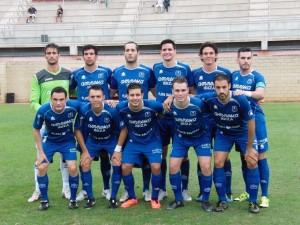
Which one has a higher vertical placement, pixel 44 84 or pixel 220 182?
pixel 44 84

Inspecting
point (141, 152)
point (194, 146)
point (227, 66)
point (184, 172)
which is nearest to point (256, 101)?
point (194, 146)

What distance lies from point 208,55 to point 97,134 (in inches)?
73.1

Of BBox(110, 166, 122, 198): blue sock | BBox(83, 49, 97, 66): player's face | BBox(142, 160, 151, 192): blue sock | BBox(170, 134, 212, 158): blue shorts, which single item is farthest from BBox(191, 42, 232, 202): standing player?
BBox(83, 49, 97, 66): player's face

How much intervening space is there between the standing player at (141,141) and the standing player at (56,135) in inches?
26.1

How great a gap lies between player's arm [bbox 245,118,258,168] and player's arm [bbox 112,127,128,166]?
5.39 ft

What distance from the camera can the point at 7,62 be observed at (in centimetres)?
2359

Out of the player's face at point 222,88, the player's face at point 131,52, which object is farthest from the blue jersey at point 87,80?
the player's face at point 222,88

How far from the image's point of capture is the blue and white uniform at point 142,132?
226 inches

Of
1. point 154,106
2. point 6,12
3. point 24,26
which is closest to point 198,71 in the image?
point 154,106

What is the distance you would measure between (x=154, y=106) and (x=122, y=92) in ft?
2.22

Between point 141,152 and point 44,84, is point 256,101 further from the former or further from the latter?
point 44,84

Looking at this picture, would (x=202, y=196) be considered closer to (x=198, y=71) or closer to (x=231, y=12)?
(x=198, y=71)

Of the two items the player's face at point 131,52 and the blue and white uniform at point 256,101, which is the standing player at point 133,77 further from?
the blue and white uniform at point 256,101

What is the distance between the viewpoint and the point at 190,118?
5.55 m
